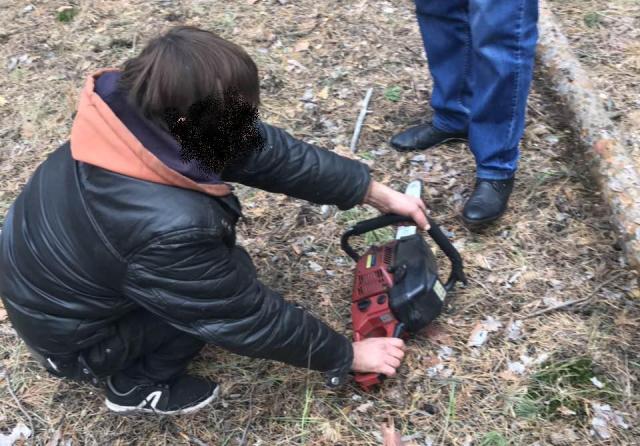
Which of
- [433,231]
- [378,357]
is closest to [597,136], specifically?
[433,231]

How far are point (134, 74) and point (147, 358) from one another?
129 cm

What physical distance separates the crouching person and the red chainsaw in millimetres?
130

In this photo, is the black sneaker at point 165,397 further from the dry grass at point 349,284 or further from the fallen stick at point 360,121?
the fallen stick at point 360,121

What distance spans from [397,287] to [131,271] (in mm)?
1158

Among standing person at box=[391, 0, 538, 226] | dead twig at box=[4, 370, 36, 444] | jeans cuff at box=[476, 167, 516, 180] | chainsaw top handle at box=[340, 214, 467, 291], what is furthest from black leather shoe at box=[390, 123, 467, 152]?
dead twig at box=[4, 370, 36, 444]

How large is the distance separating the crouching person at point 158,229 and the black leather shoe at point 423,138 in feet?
4.27

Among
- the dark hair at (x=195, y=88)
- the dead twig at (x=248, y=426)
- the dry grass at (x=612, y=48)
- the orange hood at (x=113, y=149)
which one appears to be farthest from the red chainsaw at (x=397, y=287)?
the dry grass at (x=612, y=48)

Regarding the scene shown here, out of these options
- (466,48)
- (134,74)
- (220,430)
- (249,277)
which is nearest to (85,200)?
(134,74)

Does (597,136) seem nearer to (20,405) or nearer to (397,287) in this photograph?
(397,287)

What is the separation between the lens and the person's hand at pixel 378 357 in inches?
94.3

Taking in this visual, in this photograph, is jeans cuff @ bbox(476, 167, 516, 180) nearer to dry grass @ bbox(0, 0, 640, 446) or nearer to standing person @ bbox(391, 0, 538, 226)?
standing person @ bbox(391, 0, 538, 226)

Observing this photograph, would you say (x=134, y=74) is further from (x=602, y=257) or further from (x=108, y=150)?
(x=602, y=257)

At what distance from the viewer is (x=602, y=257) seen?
2959 millimetres

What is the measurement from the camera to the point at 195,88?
5.38 ft
